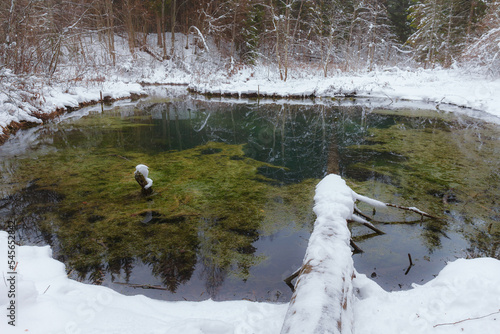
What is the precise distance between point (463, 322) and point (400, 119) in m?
10.2

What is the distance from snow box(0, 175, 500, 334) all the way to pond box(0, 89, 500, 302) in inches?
12.7

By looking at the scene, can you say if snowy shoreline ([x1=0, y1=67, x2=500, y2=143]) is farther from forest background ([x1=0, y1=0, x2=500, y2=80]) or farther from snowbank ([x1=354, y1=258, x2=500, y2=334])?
snowbank ([x1=354, y1=258, x2=500, y2=334])

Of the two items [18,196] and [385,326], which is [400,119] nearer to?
[385,326]

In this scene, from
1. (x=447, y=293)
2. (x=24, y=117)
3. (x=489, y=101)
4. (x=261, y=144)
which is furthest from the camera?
(x=489, y=101)

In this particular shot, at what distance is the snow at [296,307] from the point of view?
175 centimetres

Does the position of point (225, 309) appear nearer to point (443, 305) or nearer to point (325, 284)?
point (325, 284)

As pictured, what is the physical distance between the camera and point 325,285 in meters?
1.85

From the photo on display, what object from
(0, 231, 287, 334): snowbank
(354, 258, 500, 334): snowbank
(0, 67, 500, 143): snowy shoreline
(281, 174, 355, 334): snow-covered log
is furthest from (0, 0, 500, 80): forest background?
(354, 258, 500, 334): snowbank

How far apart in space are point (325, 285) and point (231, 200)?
8.51ft

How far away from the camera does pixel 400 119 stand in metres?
10.7

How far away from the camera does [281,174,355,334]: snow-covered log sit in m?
1.56

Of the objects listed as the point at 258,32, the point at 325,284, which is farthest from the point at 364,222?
the point at 258,32

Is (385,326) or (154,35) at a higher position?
(154,35)

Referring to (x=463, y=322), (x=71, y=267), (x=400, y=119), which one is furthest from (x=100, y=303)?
(x=400, y=119)
